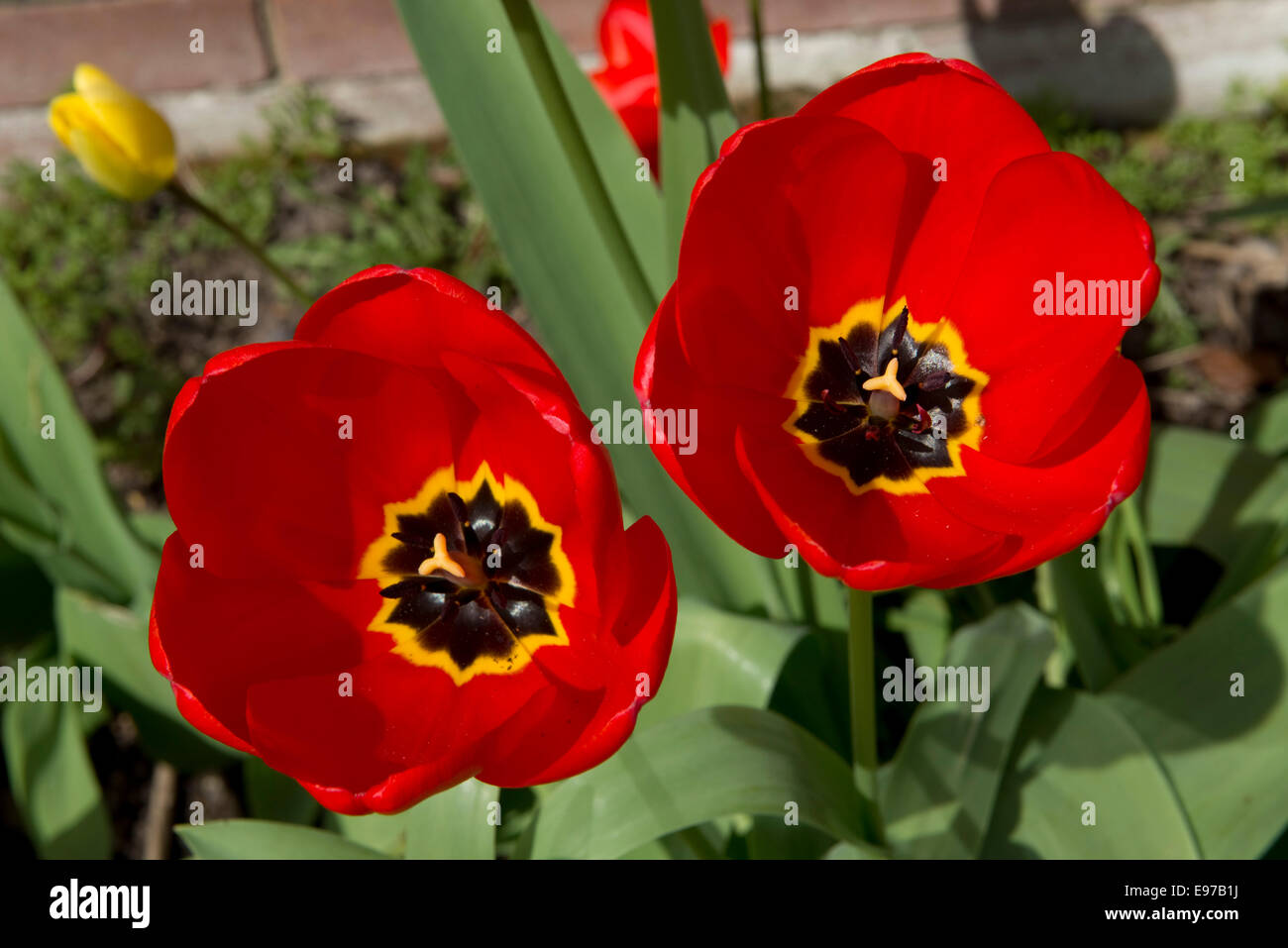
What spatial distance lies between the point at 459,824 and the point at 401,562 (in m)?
0.26

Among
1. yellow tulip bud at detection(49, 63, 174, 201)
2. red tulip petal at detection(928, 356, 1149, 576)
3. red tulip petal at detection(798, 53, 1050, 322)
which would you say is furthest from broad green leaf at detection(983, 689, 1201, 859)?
yellow tulip bud at detection(49, 63, 174, 201)

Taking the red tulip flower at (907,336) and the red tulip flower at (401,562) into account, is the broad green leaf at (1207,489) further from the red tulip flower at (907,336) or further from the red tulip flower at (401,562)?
the red tulip flower at (401,562)

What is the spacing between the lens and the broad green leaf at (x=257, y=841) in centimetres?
103

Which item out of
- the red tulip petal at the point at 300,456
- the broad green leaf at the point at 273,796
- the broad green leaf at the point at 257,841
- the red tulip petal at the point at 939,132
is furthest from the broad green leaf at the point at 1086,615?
the broad green leaf at the point at 273,796

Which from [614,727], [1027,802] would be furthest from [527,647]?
Answer: [1027,802]

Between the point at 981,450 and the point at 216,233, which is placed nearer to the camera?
the point at 981,450

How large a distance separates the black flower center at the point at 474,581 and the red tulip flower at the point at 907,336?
21 centimetres

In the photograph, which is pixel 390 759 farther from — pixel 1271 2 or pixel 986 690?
pixel 1271 2

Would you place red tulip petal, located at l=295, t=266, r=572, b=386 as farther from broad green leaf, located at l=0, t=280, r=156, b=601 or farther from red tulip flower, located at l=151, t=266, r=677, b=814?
broad green leaf, located at l=0, t=280, r=156, b=601

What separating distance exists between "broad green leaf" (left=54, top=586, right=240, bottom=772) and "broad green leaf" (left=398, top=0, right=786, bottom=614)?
2.05 feet

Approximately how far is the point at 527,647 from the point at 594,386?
36 centimetres

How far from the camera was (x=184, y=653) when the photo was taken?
2.51 feet

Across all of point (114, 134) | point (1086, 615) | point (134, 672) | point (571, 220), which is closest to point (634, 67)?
point (571, 220)

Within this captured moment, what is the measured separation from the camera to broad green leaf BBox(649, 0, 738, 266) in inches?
37.4
